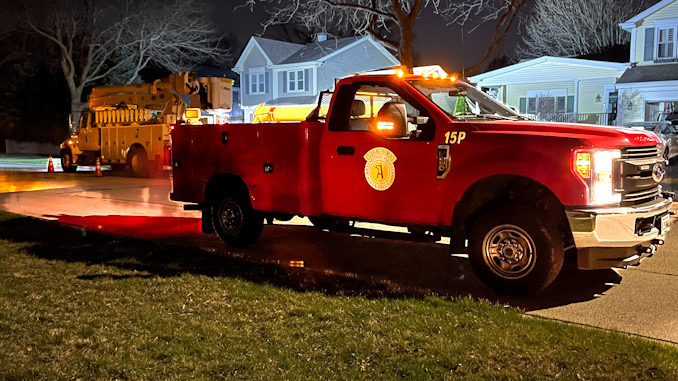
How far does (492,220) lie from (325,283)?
68.7 inches

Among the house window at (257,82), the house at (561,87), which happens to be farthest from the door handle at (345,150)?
the house window at (257,82)

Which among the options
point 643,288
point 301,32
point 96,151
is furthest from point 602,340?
point 301,32

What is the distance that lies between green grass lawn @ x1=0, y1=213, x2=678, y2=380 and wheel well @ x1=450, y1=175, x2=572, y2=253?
885 mm

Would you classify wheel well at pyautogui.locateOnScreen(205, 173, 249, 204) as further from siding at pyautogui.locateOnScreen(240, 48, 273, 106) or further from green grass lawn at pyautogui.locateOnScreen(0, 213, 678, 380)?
siding at pyautogui.locateOnScreen(240, 48, 273, 106)

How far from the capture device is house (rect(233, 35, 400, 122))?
40.4 metres

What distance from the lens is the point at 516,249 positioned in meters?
6.14

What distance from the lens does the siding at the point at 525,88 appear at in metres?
33.5

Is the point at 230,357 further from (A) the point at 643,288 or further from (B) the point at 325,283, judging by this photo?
(A) the point at 643,288

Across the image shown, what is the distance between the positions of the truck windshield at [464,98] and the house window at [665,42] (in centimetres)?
2674

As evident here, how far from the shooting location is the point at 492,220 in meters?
6.23

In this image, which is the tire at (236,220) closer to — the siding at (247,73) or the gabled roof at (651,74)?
the gabled roof at (651,74)

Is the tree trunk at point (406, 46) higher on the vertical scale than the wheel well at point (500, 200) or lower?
higher

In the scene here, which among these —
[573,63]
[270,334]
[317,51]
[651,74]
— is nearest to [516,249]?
[270,334]

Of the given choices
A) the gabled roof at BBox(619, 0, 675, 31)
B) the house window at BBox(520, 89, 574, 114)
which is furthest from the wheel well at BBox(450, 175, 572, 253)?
the house window at BBox(520, 89, 574, 114)
